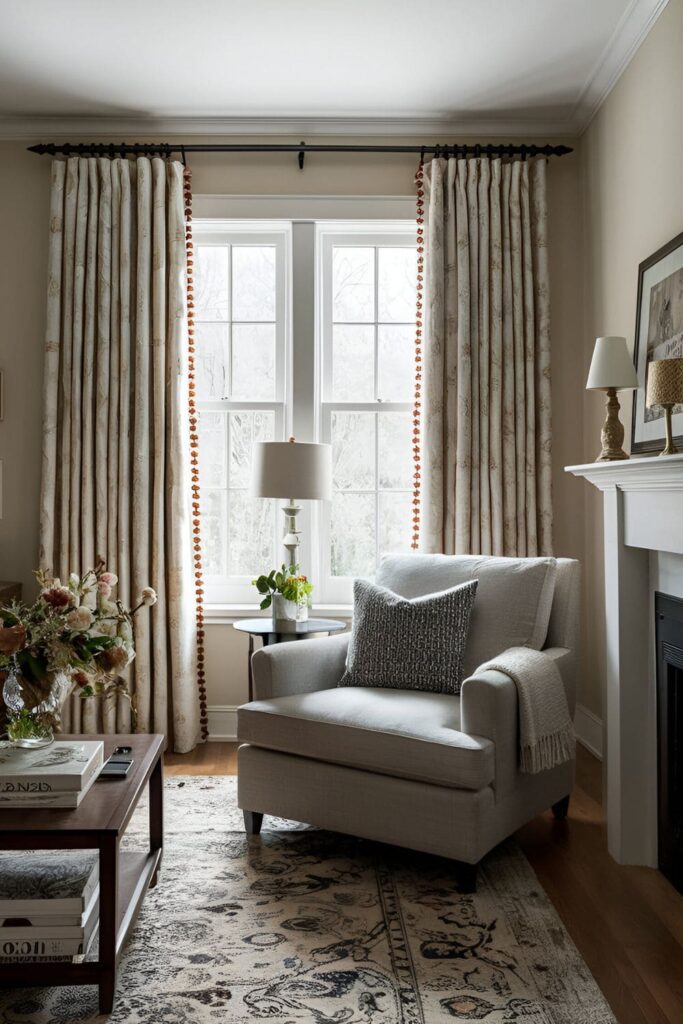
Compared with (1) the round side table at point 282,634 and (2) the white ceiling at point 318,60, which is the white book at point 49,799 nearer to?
(1) the round side table at point 282,634

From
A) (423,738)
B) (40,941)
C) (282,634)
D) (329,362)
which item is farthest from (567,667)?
(329,362)

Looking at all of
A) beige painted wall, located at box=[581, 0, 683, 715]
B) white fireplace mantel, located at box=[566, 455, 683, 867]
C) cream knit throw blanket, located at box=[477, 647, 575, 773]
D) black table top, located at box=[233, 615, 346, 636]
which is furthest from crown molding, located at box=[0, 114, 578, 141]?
cream knit throw blanket, located at box=[477, 647, 575, 773]

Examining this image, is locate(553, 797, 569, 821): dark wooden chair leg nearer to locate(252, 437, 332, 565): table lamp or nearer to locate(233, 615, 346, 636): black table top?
locate(233, 615, 346, 636): black table top

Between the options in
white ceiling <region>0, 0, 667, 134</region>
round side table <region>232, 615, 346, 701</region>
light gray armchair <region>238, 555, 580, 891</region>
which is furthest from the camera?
round side table <region>232, 615, 346, 701</region>

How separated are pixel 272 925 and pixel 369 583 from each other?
1.23 m

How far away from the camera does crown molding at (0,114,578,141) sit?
13.0 ft

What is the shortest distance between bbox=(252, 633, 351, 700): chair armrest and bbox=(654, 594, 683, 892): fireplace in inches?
43.3

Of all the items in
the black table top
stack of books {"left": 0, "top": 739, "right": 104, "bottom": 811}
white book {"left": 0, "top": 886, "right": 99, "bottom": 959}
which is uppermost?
the black table top

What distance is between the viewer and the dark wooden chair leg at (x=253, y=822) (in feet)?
9.32

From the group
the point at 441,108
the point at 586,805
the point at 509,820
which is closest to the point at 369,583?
the point at 509,820

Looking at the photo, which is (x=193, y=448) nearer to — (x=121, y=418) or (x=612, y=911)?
(x=121, y=418)

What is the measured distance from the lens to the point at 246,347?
4.17m

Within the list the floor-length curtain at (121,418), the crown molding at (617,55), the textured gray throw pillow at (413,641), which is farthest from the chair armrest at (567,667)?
the crown molding at (617,55)

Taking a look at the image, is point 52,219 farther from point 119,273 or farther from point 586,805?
point 586,805
